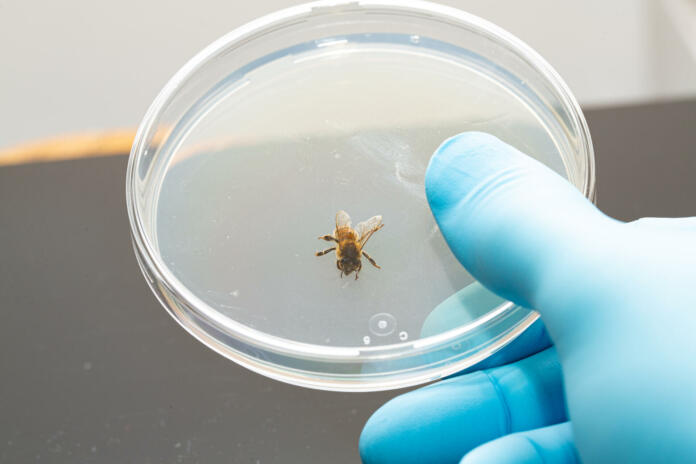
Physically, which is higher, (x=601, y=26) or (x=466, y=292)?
(x=601, y=26)

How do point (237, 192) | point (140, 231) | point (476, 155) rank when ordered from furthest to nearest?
point (237, 192)
point (140, 231)
point (476, 155)

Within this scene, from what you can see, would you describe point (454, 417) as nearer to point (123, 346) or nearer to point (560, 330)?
point (560, 330)

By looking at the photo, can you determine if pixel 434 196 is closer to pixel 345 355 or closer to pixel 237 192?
pixel 345 355

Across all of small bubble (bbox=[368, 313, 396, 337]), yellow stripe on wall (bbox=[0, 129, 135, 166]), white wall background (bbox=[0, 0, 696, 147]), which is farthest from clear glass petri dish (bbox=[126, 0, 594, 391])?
white wall background (bbox=[0, 0, 696, 147])

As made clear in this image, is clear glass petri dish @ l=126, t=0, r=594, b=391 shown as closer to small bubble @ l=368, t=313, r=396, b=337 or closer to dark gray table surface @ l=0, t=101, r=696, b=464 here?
small bubble @ l=368, t=313, r=396, b=337

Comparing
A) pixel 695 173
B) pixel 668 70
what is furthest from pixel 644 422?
pixel 668 70
